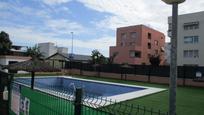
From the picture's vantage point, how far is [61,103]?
14.6 ft

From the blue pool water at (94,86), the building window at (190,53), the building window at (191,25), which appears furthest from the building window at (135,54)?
the blue pool water at (94,86)

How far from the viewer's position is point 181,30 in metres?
40.2

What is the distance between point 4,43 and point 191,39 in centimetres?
3221

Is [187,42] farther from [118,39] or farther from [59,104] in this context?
[59,104]

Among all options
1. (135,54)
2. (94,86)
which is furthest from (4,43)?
(94,86)

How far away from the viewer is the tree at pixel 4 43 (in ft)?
154

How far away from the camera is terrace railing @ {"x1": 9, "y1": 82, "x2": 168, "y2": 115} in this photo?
3543mm

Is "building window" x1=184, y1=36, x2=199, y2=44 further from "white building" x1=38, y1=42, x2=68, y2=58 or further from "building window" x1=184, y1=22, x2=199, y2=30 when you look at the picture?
"white building" x1=38, y1=42, x2=68, y2=58

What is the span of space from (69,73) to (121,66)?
981 centimetres

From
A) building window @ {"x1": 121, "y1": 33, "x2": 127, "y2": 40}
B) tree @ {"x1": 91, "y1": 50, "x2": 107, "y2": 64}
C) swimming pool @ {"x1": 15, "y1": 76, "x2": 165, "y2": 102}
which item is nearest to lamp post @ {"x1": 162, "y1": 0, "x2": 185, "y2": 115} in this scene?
swimming pool @ {"x1": 15, "y1": 76, "x2": 165, "y2": 102}

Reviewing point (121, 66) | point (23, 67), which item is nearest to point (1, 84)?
point (23, 67)

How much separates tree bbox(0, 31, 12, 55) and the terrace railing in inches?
1675

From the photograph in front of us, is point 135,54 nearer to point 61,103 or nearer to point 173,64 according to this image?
point 61,103

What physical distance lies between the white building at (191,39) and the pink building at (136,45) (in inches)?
409
